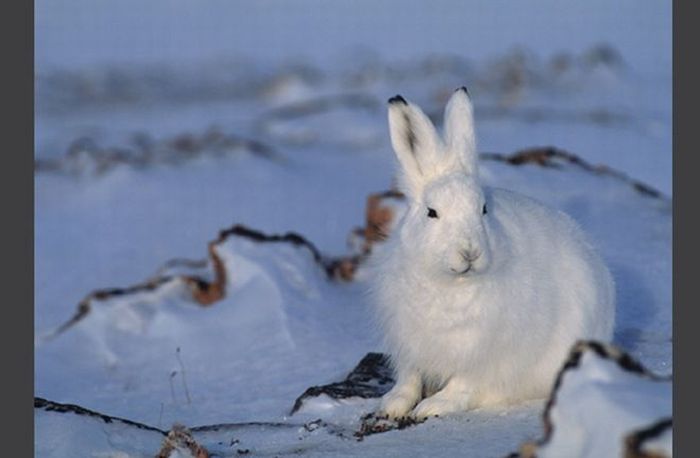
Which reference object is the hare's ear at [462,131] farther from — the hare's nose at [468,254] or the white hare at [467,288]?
the hare's nose at [468,254]

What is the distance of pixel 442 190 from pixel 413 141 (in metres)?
0.48

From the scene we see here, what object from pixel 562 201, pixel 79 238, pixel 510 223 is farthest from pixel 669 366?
pixel 79 238

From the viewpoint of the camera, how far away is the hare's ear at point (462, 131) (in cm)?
554

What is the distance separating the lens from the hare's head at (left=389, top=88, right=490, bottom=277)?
505 cm

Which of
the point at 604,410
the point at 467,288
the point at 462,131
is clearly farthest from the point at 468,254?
the point at 604,410

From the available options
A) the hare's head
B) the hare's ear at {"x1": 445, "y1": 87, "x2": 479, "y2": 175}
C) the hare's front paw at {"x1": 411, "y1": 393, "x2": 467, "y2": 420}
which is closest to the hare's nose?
the hare's head

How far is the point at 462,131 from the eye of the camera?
5570mm

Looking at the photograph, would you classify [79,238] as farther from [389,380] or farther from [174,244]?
[389,380]

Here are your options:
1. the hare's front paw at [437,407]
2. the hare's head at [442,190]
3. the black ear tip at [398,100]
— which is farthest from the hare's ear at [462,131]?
the hare's front paw at [437,407]

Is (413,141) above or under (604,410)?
above

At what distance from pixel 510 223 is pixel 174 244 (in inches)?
260

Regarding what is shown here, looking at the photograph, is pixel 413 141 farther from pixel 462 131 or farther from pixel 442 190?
pixel 442 190

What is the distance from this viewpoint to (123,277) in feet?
35.3

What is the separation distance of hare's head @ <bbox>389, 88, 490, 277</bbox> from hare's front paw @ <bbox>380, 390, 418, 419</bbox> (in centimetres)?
68
